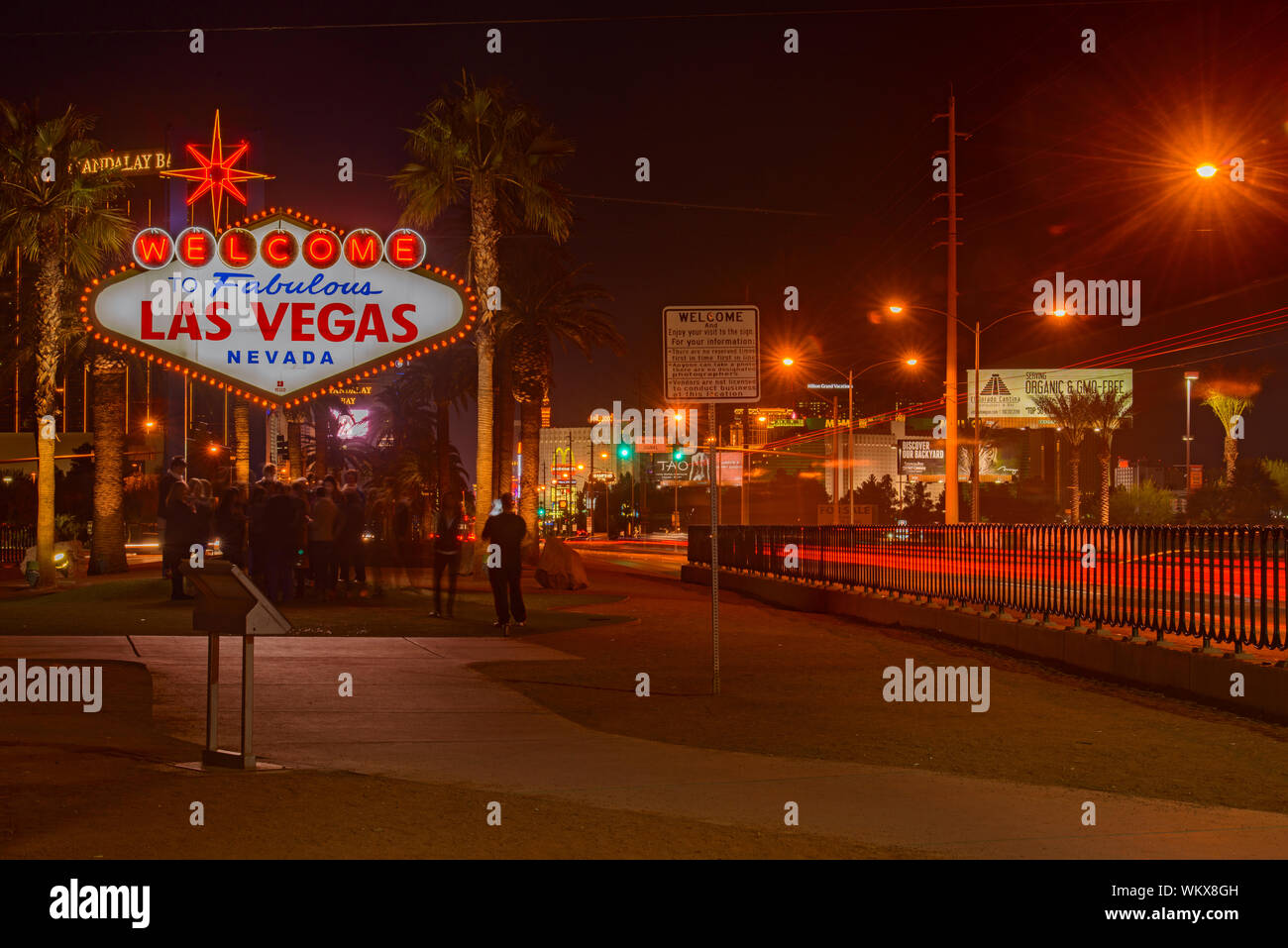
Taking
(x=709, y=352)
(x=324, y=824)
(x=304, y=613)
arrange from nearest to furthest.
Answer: (x=324, y=824)
(x=709, y=352)
(x=304, y=613)

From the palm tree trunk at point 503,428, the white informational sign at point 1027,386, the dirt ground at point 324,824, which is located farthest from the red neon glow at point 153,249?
the white informational sign at point 1027,386

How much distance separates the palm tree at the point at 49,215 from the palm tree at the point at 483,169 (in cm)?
737

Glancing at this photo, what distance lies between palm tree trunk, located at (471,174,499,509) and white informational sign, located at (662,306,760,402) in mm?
18337

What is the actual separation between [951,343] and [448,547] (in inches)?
595

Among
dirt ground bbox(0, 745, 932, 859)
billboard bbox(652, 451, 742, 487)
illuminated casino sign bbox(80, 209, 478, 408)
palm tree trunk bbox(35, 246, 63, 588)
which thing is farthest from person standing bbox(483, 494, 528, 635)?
billboard bbox(652, 451, 742, 487)

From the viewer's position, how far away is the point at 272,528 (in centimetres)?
1944

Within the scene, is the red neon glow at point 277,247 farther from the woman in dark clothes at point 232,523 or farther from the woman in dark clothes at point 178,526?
the woman in dark clothes at point 178,526

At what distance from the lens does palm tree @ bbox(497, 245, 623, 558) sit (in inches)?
1500

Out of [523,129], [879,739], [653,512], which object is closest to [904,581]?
[879,739]

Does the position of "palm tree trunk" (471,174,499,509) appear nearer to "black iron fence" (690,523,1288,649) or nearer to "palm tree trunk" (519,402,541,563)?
"black iron fence" (690,523,1288,649)

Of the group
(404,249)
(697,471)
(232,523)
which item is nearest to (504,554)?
(232,523)

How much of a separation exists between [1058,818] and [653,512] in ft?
444

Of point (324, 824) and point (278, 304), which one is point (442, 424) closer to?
point (278, 304)

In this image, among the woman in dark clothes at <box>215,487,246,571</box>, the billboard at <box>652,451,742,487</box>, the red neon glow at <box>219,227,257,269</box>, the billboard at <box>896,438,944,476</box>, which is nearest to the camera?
the woman in dark clothes at <box>215,487,246,571</box>
